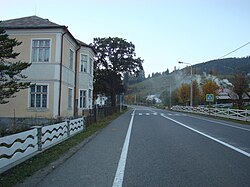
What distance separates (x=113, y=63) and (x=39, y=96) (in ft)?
98.2

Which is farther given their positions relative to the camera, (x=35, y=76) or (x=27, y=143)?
(x=35, y=76)

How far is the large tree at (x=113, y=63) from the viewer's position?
50.8m

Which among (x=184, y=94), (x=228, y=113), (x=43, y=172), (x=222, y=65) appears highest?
(x=222, y=65)

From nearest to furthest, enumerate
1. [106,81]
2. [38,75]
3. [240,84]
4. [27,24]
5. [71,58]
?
[38,75] → [27,24] → [71,58] → [240,84] → [106,81]

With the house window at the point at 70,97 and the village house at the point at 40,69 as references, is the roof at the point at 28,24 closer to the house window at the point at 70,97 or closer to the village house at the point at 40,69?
the village house at the point at 40,69

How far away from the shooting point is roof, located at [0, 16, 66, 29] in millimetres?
22019

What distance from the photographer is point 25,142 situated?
26.3 feet

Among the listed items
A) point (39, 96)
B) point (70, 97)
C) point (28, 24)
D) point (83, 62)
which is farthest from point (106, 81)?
point (39, 96)

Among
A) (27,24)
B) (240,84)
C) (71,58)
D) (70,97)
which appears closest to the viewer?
(27,24)

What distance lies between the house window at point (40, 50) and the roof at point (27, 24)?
1.23 m

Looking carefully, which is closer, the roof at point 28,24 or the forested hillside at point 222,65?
the roof at point 28,24

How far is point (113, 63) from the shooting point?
5119 cm

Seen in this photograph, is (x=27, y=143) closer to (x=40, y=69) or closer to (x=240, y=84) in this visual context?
(x=40, y=69)

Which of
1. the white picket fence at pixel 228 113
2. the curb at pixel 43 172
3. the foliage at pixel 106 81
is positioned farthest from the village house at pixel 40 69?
the foliage at pixel 106 81
